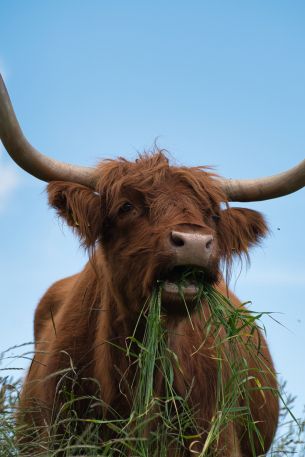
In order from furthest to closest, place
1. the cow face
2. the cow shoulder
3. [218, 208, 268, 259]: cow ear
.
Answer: the cow shoulder, [218, 208, 268, 259]: cow ear, the cow face

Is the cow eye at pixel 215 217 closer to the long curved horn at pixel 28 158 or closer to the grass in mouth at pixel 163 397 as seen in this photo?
the grass in mouth at pixel 163 397

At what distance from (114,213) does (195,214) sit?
1.98 feet

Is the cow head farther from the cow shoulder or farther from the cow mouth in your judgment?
the cow shoulder

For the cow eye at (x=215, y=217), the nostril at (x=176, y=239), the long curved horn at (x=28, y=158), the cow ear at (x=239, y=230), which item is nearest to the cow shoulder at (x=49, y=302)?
the long curved horn at (x=28, y=158)

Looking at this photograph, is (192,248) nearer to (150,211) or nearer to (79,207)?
(150,211)

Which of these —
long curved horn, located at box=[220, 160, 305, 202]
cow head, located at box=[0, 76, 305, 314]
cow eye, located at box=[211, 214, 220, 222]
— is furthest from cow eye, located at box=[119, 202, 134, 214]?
long curved horn, located at box=[220, 160, 305, 202]

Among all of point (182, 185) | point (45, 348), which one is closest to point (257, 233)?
point (182, 185)

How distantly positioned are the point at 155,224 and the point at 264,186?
1464 millimetres

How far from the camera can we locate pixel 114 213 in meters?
5.56

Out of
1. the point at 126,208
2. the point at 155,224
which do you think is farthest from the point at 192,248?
the point at 126,208

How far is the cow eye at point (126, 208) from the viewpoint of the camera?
18.1ft

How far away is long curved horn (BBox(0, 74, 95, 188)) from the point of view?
5586 millimetres

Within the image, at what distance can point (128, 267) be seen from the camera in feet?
17.5

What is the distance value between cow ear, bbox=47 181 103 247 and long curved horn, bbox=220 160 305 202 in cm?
114
